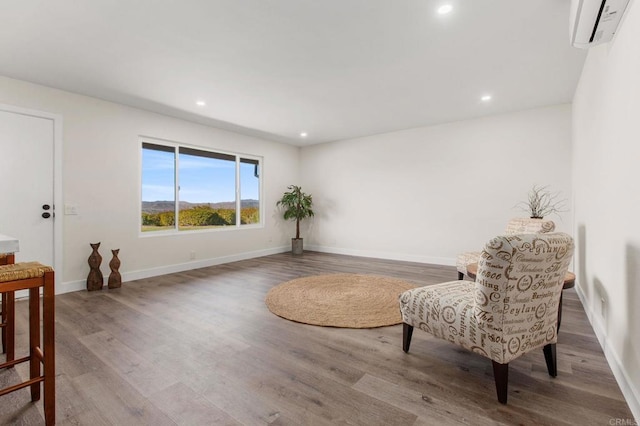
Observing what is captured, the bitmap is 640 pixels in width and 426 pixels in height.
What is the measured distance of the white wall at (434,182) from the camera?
14.4 feet

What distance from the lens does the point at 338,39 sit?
99.7 inches

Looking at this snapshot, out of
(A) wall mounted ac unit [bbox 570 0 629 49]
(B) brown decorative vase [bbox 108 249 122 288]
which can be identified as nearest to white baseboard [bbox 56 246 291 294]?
(B) brown decorative vase [bbox 108 249 122 288]

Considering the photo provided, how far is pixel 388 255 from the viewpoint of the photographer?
5824 mm

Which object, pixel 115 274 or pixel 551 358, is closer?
pixel 551 358

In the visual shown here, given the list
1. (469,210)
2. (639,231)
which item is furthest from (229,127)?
(639,231)

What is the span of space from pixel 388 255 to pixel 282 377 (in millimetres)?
4291

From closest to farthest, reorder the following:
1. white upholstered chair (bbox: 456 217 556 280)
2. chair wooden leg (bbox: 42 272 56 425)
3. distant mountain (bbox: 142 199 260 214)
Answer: chair wooden leg (bbox: 42 272 56 425) → white upholstered chair (bbox: 456 217 556 280) → distant mountain (bbox: 142 199 260 214)

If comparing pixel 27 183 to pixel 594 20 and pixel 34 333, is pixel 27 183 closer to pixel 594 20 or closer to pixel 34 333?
pixel 34 333

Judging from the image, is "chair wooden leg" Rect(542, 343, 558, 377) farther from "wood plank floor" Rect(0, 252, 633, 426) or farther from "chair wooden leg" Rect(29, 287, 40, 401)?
"chair wooden leg" Rect(29, 287, 40, 401)

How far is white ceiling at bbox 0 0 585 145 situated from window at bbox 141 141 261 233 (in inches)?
33.4

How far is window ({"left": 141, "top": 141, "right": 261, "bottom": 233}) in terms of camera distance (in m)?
4.60

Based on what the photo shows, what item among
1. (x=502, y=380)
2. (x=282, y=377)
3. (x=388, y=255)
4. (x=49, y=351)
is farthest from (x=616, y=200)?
(x=388, y=255)

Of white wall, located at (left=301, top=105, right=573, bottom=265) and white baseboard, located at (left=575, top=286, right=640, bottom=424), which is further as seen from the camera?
white wall, located at (left=301, top=105, right=573, bottom=265)

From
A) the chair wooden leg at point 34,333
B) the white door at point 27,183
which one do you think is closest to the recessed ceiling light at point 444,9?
the chair wooden leg at point 34,333
